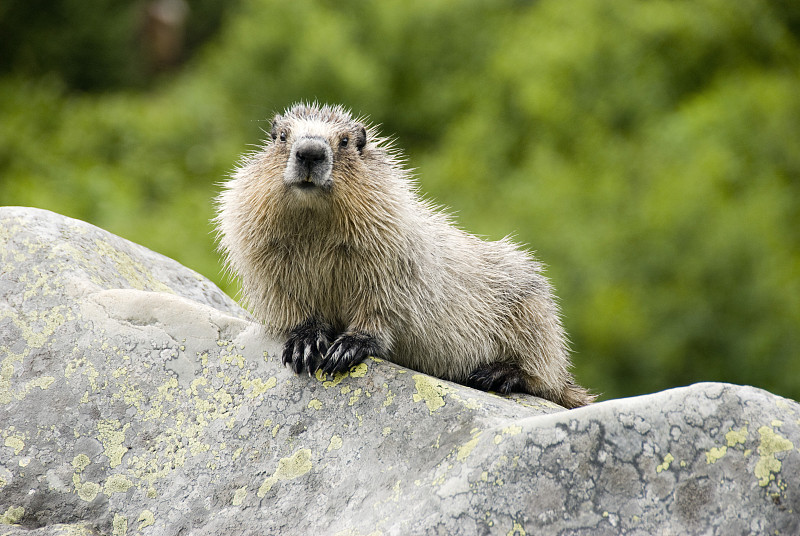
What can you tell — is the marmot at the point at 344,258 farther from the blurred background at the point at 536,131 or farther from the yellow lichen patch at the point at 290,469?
the blurred background at the point at 536,131

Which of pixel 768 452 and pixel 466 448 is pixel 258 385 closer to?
pixel 466 448

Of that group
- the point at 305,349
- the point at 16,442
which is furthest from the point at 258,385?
the point at 16,442

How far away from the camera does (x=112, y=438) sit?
216 inches

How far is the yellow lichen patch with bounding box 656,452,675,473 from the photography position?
14.9 feet

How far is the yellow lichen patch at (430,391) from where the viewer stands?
538 centimetres

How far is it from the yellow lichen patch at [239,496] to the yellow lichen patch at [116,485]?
701 millimetres

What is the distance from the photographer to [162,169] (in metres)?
27.3

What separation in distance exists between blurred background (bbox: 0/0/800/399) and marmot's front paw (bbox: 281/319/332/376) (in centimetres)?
1357

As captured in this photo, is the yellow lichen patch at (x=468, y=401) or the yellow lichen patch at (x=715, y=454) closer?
the yellow lichen patch at (x=715, y=454)

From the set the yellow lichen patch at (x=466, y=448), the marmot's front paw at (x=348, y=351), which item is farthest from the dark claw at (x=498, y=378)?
the yellow lichen patch at (x=466, y=448)

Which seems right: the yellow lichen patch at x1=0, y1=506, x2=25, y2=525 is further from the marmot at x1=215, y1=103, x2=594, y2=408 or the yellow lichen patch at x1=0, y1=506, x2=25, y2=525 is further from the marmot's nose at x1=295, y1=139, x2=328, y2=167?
the marmot's nose at x1=295, y1=139, x2=328, y2=167

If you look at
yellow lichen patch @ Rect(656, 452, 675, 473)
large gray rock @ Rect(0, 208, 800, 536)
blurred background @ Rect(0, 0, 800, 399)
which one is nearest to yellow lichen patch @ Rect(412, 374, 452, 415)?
large gray rock @ Rect(0, 208, 800, 536)

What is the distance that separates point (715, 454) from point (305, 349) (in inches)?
110

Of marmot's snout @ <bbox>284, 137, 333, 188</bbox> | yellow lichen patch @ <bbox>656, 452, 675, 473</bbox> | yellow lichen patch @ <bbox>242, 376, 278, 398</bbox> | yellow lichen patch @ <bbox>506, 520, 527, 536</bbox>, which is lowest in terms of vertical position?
yellow lichen patch @ <bbox>506, 520, 527, 536</bbox>
